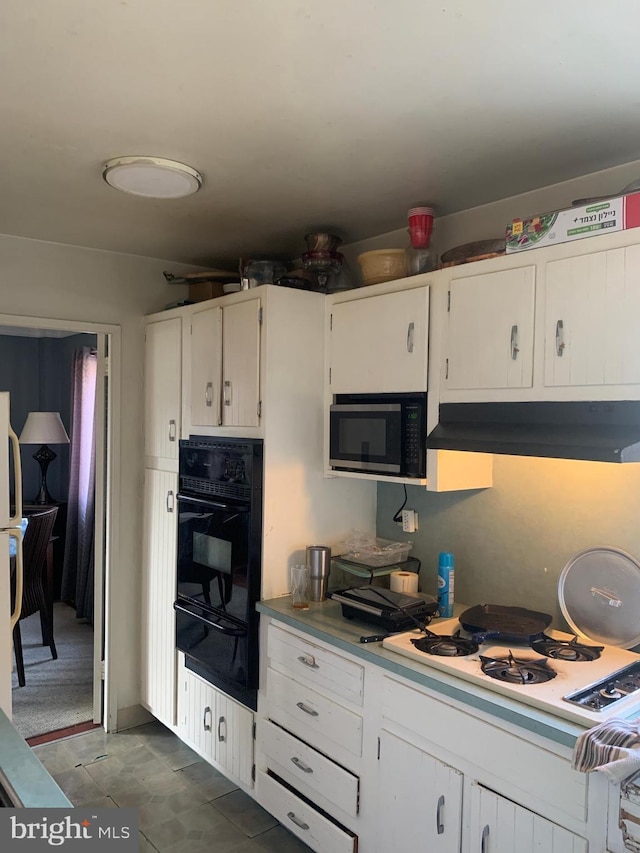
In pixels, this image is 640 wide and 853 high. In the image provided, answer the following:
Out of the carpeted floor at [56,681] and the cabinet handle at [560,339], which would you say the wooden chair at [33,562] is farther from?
the cabinet handle at [560,339]

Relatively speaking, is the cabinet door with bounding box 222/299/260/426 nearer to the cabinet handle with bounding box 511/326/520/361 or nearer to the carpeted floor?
the cabinet handle with bounding box 511/326/520/361

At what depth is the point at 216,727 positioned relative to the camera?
2.79m

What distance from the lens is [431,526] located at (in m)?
2.68

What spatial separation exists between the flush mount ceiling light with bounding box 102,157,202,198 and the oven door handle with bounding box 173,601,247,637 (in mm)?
1689

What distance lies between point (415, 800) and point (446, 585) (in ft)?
2.33

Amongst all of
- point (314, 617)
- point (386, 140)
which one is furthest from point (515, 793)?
point (386, 140)

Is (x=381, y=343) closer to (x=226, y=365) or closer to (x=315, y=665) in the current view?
(x=226, y=365)

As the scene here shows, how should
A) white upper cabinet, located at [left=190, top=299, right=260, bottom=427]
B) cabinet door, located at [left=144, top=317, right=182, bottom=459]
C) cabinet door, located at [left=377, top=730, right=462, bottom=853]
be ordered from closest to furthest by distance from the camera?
cabinet door, located at [left=377, top=730, right=462, bottom=853] → white upper cabinet, located at [left=190, top=299, right=260, bottom=427] → cabinet door, located at [left=144, top=317, right=182, bottom=459]

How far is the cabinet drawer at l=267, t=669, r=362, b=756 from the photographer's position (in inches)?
85.0

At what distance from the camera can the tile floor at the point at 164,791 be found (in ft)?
8.21

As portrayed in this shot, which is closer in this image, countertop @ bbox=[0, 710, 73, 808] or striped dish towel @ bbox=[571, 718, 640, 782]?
countertop @ bbox=[0, 710, 73, 808]

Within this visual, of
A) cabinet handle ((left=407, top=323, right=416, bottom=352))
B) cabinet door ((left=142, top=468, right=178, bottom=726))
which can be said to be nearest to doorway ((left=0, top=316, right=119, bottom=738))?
cabinet door ((left=142, top=468, right=178, bottom=726))

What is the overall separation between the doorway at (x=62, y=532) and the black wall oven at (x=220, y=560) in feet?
2.09

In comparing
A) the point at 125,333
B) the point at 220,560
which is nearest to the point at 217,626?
the point at 220,560
